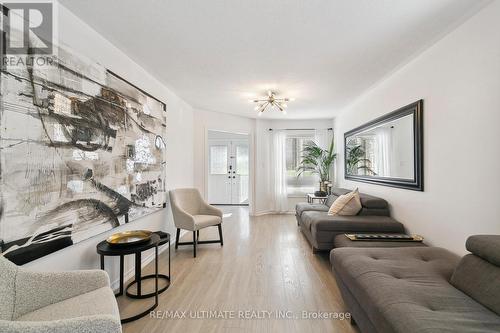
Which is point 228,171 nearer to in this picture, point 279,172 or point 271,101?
point 279,172

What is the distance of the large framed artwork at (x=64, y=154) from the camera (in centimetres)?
132

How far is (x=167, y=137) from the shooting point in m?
3.35

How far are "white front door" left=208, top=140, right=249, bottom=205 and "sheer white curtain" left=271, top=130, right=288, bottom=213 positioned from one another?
6.05 ft

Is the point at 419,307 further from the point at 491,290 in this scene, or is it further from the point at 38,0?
the point at 38,0

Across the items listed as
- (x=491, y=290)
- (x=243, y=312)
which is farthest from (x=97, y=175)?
(x=491, y=290)

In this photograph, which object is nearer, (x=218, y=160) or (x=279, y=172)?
(x=279, y=172)

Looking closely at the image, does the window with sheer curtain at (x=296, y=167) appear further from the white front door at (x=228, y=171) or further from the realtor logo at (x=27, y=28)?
the realtor logo at (x=27, y=28)

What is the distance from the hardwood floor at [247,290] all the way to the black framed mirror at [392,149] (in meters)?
1.42

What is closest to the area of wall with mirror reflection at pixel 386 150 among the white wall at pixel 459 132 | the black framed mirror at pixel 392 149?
the black framed mirror at pixel 392 149

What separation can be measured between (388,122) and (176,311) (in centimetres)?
332

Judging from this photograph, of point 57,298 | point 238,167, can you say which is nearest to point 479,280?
point 57,298

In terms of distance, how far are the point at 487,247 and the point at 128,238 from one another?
8.63ft

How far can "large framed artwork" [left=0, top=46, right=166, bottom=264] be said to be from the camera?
132 cm

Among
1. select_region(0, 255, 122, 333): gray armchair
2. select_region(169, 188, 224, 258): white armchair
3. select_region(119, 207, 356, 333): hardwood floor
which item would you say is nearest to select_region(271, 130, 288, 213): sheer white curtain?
select_region(119, 207, 356, 333): hardwood floor
